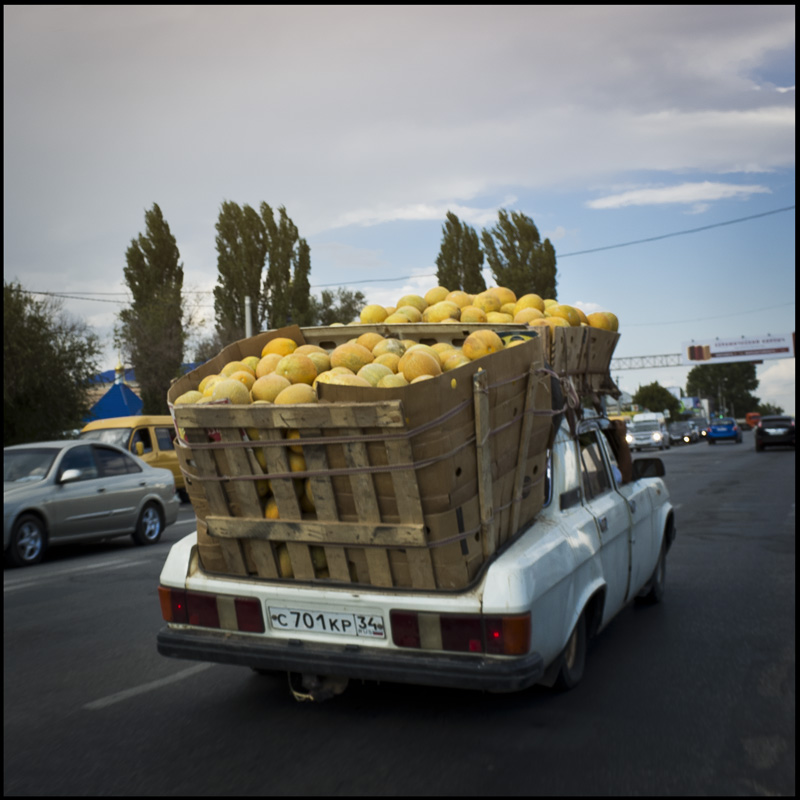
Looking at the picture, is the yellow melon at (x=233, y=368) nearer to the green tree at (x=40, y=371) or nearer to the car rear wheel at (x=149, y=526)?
the car rear wheel at (x=149, y=526)

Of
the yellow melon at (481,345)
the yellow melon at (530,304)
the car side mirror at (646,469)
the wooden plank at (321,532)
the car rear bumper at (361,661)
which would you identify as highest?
the yellow melon at (530,304)

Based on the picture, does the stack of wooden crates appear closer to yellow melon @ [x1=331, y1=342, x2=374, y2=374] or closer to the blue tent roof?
yellow melon @ [x1=331, y1=342, x2=374, y2=374]

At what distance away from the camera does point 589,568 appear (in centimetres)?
426

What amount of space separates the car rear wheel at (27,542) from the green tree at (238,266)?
102ft

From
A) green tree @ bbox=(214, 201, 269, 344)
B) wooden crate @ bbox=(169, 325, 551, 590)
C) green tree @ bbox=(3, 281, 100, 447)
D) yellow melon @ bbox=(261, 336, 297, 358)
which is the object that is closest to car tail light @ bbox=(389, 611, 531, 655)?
wooden crate @ bbox=(169, 325, 551, 590)

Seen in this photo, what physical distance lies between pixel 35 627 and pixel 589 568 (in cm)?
449

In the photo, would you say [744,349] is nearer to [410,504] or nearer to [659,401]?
[659,401]

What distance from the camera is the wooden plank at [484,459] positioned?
12.0ft

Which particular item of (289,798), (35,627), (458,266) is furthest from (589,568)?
(458,266)

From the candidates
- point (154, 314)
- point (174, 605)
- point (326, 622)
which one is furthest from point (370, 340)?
point (154, 314)

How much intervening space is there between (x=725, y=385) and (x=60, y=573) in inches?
7050

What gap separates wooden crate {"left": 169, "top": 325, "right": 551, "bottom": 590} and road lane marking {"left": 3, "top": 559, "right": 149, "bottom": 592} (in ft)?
18.0

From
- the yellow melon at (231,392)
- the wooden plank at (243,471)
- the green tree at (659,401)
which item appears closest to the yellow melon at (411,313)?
the yellow melon at (231,392)

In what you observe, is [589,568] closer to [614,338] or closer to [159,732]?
[614,338]
